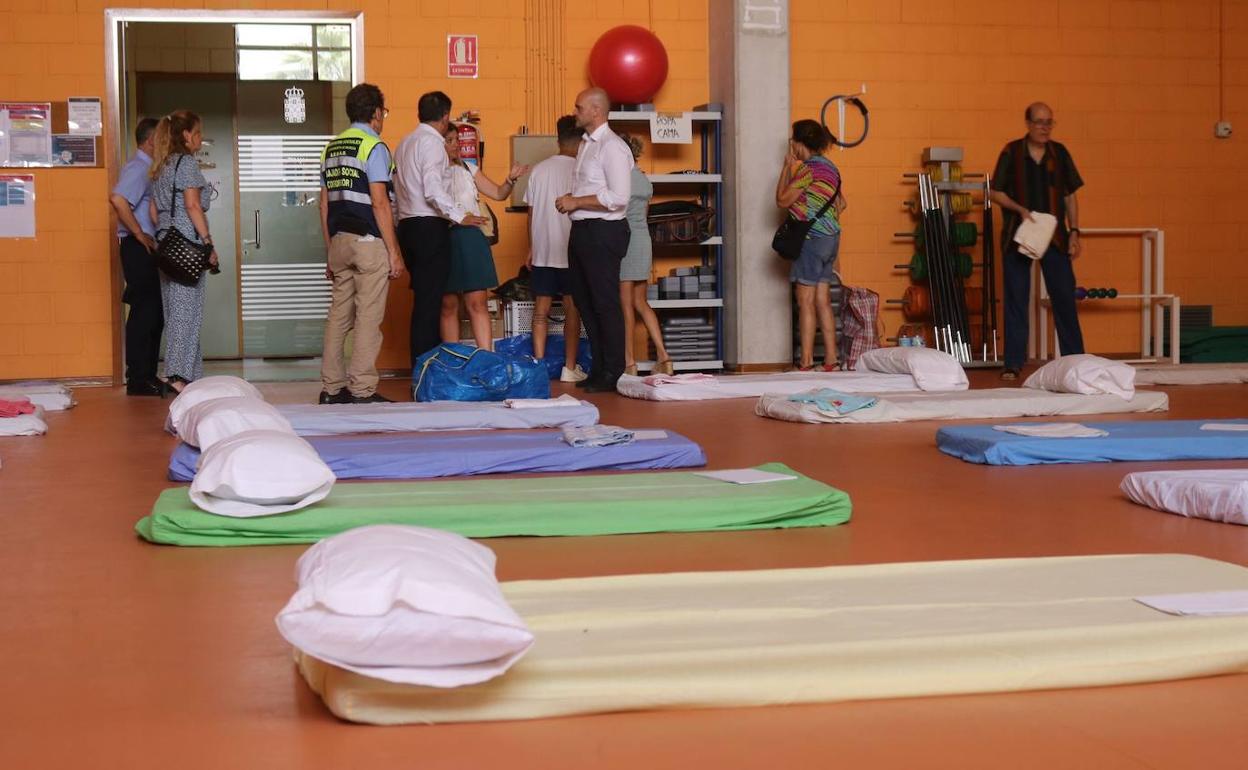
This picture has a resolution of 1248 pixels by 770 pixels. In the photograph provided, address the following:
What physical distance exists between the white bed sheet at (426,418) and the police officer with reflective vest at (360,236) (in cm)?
94

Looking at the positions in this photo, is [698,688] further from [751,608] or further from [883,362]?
[883,362]

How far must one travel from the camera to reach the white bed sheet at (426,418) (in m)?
5.68

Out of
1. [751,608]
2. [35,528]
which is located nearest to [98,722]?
[751,608]

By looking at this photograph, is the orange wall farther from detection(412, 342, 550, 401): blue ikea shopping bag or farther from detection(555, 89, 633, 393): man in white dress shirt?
detection(412, 342, 550, 401): blue ikea shopping bag

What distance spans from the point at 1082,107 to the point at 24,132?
770 centimetres

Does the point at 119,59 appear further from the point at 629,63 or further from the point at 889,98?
the point at 889,98

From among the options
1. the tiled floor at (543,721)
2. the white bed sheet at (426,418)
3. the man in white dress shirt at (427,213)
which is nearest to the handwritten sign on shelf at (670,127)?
the man in white dress shirt at (427,213)

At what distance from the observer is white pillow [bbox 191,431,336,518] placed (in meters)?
3.36

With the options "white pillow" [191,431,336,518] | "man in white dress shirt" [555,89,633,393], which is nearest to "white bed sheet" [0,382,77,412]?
"man in white dress shirt" [555,89,633,393]

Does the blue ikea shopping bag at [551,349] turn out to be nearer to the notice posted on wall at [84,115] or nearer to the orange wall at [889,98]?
the orange wall at [889,98]

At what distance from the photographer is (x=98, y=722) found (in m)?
1.98

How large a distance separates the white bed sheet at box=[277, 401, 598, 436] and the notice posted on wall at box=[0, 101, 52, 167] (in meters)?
4.34

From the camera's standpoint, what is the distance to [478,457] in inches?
181


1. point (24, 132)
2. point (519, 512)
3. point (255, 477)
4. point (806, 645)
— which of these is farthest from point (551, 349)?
point (806, 645)
